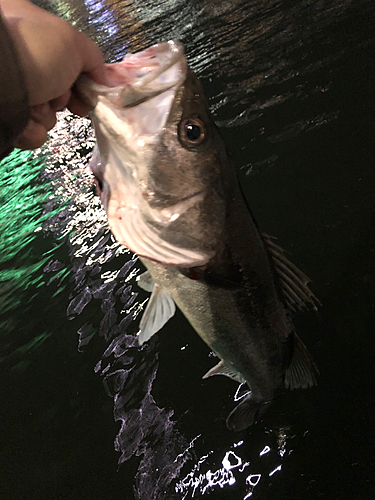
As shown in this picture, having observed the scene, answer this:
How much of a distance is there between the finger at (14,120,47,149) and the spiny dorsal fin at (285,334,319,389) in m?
1.67

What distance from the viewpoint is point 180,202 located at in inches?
61.4

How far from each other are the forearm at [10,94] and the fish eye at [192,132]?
653mm

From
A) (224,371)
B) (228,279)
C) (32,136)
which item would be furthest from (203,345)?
(32,136)

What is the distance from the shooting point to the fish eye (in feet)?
4.87

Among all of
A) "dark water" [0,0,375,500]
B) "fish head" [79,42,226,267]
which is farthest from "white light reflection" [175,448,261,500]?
"fish head" [79,42,226,267]

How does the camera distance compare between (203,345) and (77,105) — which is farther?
(203,345)

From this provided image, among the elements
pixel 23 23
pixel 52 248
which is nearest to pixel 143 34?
pixel 52 248

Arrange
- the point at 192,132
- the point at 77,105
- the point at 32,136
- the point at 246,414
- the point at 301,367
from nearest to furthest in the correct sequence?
the point at 32,136, the point at 77,105, the point at 192,132, the point at 301,367, the point at 246,414

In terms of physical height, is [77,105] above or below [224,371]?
above

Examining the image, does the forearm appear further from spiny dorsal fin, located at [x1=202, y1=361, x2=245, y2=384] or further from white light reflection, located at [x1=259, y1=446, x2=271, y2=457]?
white light reflection, located at [x1=259, y1=446, x2=271, y2=457]

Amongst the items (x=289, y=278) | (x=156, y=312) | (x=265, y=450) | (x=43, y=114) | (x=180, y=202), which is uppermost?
(x=43, y=114)

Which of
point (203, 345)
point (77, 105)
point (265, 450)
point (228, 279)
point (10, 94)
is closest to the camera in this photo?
point (10, 94)

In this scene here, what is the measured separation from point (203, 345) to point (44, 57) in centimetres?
271

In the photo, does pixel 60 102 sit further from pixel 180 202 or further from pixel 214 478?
pixel 214 478
